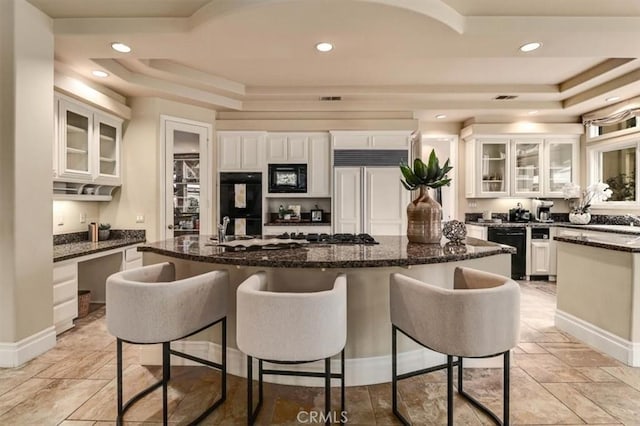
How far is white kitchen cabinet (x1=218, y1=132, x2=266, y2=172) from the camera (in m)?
5.17

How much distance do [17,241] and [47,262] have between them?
349 mm

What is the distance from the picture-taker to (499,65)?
12.9 ft

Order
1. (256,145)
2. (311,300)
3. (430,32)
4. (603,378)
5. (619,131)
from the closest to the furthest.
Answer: (311,300) < (603,378) < (430,32) < (619,131) < (256,145)

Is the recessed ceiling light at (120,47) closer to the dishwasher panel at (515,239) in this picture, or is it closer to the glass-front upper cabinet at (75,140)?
the glass-front upper cabinet at (75,140)

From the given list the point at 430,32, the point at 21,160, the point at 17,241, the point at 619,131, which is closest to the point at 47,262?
the point at 17,241

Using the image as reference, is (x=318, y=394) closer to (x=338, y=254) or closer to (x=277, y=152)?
(x=338, y=254)

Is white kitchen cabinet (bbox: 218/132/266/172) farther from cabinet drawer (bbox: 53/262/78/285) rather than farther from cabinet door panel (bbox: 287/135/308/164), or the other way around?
cabinet drawer (bbox: 53/262/78/285)

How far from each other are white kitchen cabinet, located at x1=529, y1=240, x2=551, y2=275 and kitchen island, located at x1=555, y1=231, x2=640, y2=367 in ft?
6.68

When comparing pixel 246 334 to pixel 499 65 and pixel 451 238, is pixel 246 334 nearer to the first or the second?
pixel 451 238

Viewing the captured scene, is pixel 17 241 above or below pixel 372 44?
A: below

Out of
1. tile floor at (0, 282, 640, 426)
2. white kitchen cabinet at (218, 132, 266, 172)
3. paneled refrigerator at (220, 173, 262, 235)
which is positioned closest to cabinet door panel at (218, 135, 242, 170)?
white kitchen cabinet at (218, 132, 266, 172)

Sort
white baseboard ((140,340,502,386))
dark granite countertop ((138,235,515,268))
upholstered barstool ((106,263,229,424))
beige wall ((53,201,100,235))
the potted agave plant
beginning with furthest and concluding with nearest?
1. beige wall ((53,201,100,235))
2. the potted agave plant
3. white baseboard ((140,340,502,386))
4. dark granite countertop ((138,235,515,268))
5. upholstered barstool ((106,263,229,424))

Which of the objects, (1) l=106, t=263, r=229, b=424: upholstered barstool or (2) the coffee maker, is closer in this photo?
(1) l=106, t=263, r=229, b=424: upholstered barstool

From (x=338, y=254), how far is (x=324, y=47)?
6.66 ft
